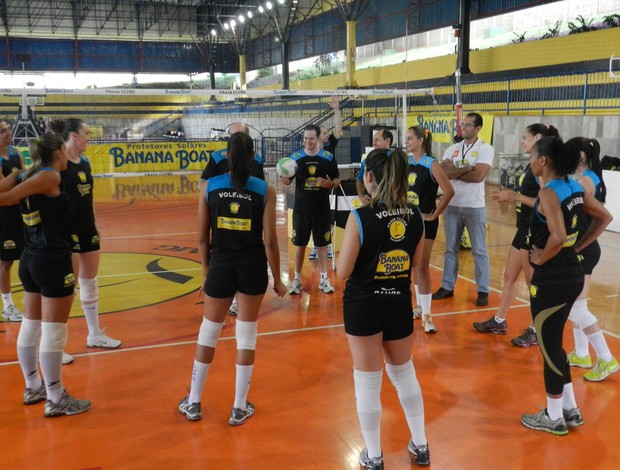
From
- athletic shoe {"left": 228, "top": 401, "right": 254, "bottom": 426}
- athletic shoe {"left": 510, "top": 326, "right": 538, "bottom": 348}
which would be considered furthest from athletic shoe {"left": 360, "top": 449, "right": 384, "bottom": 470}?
athletic shoe {"left": 510, "top": 326, "right": 538, "bottom": 348}

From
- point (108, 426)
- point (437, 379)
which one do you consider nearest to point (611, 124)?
point (437, 379)

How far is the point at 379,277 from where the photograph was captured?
9.70ft

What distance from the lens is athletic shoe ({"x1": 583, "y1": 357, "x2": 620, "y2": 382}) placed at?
443 centimetres

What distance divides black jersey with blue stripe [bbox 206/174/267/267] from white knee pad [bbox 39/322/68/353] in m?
1.11

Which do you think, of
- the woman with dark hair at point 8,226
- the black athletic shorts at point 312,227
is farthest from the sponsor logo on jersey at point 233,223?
the black athletic shorts at point 312,227

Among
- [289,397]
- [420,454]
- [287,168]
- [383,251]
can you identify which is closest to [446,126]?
[287,168]

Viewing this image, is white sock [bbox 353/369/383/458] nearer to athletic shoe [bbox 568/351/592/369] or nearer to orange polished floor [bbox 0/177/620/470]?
orange polished floor [bbox 0/177/620/470]

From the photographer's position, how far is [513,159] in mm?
16375

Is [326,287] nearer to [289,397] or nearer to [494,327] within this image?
[494,327]

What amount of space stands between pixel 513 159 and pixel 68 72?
112 feet

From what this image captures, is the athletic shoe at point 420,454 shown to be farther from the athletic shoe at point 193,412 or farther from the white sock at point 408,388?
the athletic shoe at point 193,412

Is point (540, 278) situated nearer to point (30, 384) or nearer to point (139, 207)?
point (30, 384)

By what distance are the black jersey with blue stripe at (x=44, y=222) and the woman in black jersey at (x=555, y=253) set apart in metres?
2.89

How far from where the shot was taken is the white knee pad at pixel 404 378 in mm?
3156
